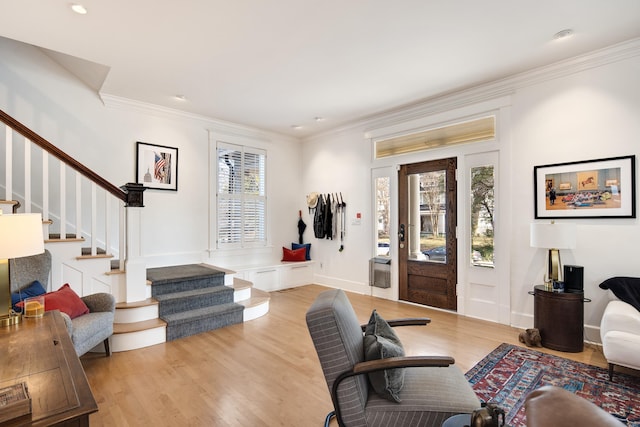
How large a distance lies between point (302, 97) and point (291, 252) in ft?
10.1

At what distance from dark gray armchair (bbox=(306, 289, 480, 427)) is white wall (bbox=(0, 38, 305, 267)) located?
392 cm

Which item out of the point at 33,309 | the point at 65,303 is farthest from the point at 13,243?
the point at 65,303

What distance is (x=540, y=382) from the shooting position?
102 inches

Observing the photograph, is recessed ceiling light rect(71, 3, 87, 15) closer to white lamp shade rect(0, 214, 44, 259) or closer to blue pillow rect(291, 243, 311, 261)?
white lamp shade rect(0, 214, 44, 259)

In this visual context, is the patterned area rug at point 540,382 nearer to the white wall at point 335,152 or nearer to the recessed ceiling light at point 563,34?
the white wall at point 335,152

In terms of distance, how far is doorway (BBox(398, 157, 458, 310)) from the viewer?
178 inches

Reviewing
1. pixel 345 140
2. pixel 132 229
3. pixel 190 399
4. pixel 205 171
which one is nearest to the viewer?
pixel 190 399

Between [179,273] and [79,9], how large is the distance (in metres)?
3.10

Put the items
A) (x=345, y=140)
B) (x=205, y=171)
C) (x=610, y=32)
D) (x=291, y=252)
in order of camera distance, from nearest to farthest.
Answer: (x=610, y=32)
(x=205, y=171)
(x=345, y=140)
(x=291, y=252)

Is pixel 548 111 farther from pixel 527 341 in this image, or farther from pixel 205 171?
pixel 205 171

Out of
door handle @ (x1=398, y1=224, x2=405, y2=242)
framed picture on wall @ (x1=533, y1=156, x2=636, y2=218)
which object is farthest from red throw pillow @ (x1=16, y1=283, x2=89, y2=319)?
framed picture on wall @ (x1=533, y1=156, x2=636, y2=218)

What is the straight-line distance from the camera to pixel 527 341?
3.33 meters

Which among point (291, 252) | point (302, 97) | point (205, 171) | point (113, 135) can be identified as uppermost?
point (302, 97)

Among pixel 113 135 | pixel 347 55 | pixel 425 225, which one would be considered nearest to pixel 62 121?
pixel 113 135
